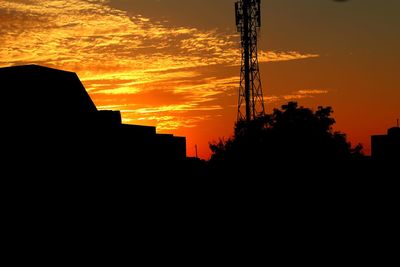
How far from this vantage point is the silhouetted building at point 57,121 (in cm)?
4491

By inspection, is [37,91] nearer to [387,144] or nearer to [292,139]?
[292,139]

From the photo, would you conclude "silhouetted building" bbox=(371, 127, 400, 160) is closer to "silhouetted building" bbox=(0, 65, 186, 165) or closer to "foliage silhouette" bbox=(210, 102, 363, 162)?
"foliage silhouette" bbox=(210, 102, 363, 162)

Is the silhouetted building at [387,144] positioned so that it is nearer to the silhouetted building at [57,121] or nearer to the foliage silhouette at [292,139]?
the foliage silhouette at [292,139]

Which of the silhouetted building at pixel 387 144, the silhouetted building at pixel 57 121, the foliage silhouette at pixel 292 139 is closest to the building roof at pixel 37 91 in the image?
the silhouetted building at pixel 57 121

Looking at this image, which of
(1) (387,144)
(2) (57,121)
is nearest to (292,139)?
(2) (57,121)

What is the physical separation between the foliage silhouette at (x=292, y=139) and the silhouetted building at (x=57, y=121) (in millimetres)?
10325

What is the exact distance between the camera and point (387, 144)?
2854 inches

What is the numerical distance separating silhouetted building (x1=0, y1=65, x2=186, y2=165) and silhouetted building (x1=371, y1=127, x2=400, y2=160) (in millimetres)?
28620

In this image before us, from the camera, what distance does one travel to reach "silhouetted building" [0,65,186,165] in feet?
147

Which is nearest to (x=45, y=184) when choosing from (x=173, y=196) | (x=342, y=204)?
(x=173, y=196)

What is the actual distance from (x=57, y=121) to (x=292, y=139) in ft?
59.6

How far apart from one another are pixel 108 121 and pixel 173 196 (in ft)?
30.4

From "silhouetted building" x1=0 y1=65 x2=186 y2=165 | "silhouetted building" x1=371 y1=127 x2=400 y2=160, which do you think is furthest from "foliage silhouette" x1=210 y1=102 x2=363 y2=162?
"silhouetted building" x1=371 y1=127 x2=400 y2=160

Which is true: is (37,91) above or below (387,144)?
above
